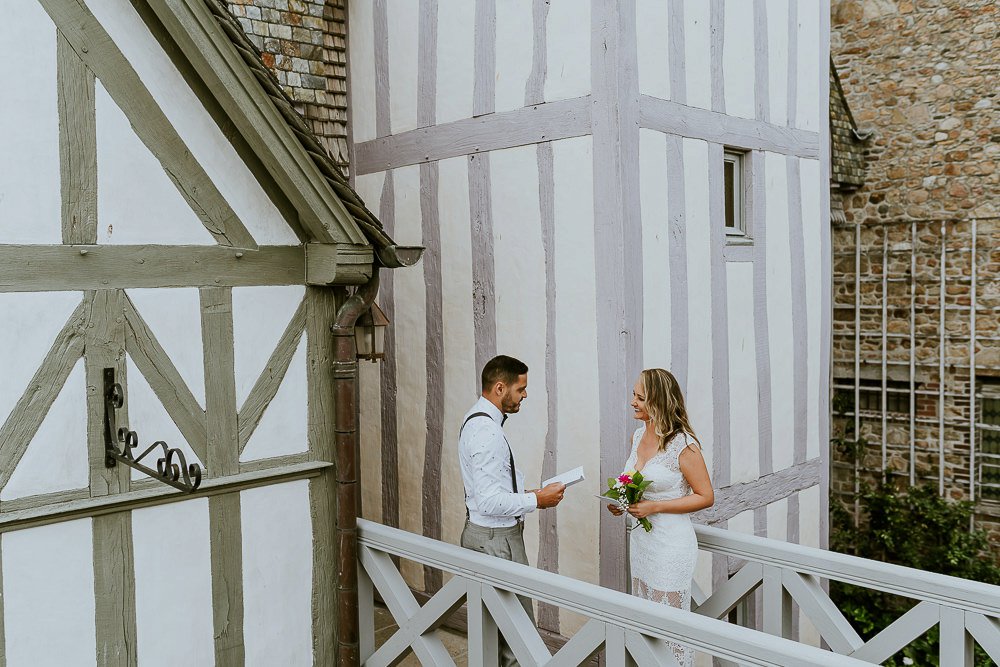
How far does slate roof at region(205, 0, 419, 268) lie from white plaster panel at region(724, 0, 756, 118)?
2.62 m

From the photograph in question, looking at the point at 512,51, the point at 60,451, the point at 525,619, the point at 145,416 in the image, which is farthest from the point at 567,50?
the point at 60,451

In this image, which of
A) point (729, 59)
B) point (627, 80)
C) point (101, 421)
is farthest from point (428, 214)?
point (101, 421)

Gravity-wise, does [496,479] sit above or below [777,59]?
below

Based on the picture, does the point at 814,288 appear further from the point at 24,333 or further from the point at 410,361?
the point at 24,333

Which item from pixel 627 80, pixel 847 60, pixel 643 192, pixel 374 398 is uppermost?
pixel 847 60

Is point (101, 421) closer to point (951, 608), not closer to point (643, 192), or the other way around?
point (643, 192)

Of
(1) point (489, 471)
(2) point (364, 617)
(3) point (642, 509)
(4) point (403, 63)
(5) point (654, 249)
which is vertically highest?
(4) point (403, 63)

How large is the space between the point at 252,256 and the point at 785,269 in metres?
3.86

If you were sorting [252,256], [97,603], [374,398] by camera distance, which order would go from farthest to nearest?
[374,398] < [252,256] < [97,603]

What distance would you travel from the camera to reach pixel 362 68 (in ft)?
22.4

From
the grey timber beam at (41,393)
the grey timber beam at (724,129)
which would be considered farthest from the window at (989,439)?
the grey timber beam at (41,393)

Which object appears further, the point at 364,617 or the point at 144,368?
the point at 364,617

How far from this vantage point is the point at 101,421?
3994mm

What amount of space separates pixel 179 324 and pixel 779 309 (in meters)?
4.13
